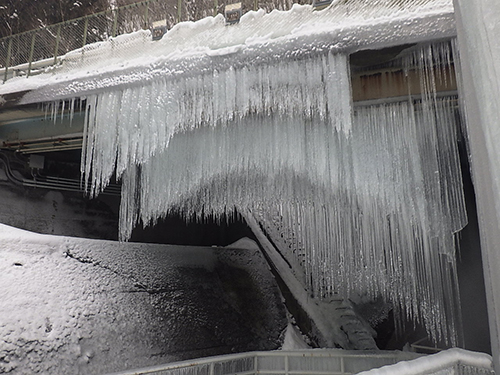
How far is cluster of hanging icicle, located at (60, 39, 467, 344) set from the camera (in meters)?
4.02

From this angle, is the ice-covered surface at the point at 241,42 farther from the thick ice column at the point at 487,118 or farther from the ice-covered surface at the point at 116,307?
the ice-covered surface at the point at 116,307

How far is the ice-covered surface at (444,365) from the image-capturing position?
230 cm

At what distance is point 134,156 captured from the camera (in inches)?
189

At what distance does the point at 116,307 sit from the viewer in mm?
5367

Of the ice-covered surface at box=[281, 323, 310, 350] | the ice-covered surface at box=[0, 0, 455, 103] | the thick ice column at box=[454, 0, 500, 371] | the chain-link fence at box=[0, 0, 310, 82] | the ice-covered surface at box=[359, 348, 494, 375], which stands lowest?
the ice-covered surface at box=[281, 323, 310, 350]

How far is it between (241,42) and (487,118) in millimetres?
2625

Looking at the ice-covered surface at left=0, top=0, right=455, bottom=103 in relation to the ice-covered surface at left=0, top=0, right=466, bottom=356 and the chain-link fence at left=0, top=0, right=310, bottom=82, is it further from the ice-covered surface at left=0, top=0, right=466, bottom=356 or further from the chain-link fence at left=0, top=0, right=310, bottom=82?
the chain-link fence at left=0, top=0, right=310, bottom=82

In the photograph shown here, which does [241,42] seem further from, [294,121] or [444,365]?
[444,365]

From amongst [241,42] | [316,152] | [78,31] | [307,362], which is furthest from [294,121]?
[78,31]

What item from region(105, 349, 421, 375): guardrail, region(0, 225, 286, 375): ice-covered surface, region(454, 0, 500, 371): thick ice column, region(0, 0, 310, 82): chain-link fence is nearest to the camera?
region(454, 0, 500, 371): thick ice column

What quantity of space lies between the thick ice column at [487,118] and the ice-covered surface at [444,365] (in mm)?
236

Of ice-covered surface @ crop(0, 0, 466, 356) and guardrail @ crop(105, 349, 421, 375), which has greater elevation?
ice-covered surface @ crop(0, 0, 466, 356)

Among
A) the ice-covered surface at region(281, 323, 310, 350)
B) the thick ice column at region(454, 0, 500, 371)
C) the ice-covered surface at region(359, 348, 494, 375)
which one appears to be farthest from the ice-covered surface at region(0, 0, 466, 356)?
the ice-covered surface at region(281, 323, 310, 350)

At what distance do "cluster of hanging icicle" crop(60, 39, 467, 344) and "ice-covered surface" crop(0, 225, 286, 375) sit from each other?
92cm
